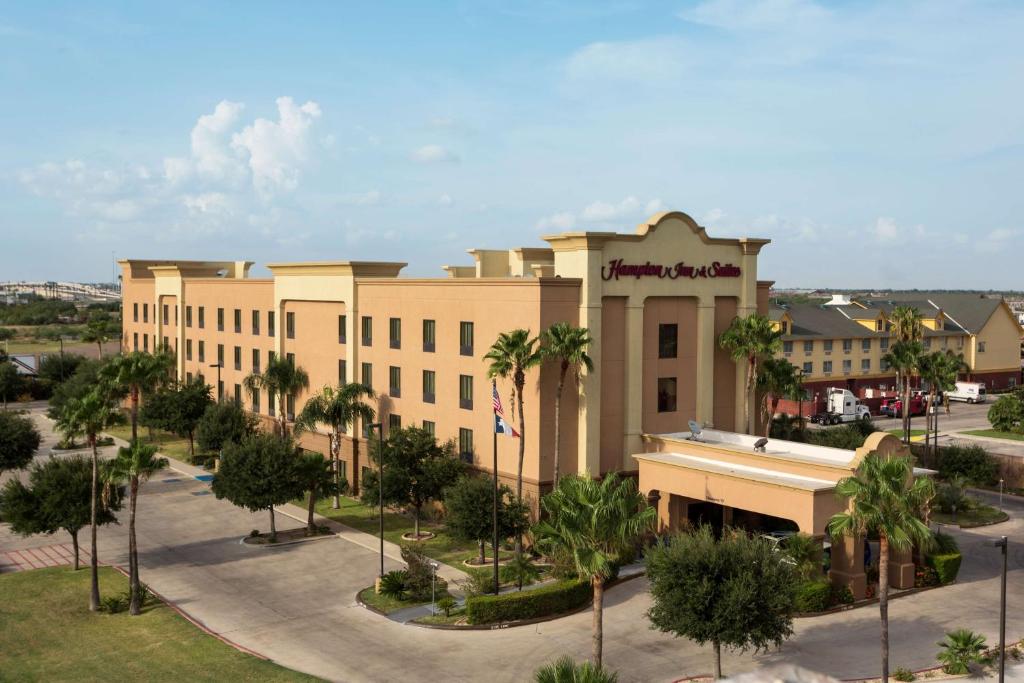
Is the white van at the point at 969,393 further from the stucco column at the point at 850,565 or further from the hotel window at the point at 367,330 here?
the stucco column at the point at 850,565

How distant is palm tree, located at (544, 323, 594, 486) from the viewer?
152ft

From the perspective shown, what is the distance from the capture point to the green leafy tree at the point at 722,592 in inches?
1158

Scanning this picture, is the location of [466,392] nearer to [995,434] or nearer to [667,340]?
[667,340]

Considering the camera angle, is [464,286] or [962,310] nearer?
[464,286]

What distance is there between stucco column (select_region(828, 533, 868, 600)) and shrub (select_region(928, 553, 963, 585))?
4154 millimetres

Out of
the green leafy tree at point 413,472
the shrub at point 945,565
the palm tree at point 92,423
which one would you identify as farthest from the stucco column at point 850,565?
the palm tree at point 92,423

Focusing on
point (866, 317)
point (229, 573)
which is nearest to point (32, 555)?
point (229, 573)

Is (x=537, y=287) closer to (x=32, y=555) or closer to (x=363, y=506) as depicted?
(x=363, y=506)

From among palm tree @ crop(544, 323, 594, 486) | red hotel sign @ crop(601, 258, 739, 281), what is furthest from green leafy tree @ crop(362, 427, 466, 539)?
red hotel sign @ crop(601, 258, 739, 281)

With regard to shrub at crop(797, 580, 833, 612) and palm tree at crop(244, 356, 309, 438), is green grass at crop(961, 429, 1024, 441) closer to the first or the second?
shrub at crop(797, 580, 833, 612)

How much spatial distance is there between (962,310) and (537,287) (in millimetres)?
98496

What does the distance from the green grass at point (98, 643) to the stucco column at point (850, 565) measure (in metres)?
22.8

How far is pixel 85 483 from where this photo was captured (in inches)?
1740

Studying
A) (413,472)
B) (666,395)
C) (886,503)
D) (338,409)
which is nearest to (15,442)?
(338,409)
